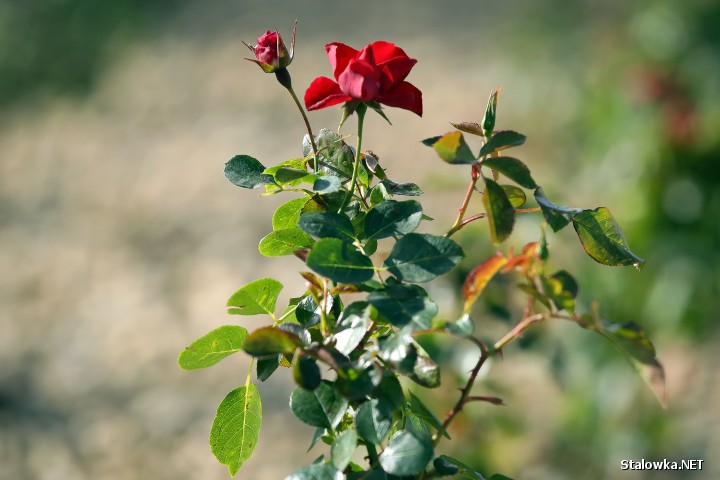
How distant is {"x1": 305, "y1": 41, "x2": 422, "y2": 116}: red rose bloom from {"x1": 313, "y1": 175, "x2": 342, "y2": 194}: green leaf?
0.04 m

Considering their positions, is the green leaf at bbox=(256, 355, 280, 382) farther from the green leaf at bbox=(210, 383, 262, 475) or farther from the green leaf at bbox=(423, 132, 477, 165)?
the green leaf at bbox=(423, 132, 477, 165)

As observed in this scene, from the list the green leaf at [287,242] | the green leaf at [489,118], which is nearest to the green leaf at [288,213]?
the green leaf at [287,242]

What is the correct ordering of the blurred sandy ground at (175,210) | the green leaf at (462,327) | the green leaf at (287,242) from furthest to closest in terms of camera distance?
the blurred sandy ground at (175,210) < the green leaf at (287,242) < the green leaf at (462,327)

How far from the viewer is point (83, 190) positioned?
286 centimetres

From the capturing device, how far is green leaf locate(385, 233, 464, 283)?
1.35 feet

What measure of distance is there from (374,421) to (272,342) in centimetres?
6

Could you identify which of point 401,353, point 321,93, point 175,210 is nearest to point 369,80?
point 321,93

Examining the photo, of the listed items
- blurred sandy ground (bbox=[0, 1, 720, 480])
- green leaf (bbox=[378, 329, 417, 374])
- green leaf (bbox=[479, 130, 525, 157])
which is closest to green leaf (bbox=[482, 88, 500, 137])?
green leaf (bbox=[479, 130, 525, 157])

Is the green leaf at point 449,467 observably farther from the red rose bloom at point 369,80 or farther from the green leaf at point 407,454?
the red rose bloom at point 369,80

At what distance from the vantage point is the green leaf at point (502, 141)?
0.41 m

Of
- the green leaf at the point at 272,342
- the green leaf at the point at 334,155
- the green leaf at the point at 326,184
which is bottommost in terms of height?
the green leaf at the point at 272,342

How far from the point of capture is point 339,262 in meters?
0.41

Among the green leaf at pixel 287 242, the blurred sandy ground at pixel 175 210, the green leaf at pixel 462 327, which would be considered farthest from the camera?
the blurred sandy ground at pixel 175 210

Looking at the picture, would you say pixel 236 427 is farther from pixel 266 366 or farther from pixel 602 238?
pixel 602 238
